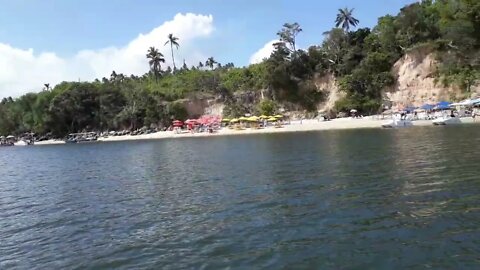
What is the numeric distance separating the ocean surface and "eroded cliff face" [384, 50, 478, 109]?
174 ft

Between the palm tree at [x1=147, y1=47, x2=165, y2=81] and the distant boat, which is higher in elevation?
the palm tree at [x1=147, y1=47, x2=165, y2=81]

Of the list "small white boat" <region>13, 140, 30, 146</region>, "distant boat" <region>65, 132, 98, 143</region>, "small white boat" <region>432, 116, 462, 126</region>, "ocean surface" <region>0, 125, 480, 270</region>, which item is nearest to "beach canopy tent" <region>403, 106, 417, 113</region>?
"small white boat" <region>432, 116, 462, 126</region>

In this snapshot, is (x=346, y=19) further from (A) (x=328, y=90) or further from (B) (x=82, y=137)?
(B) (x=82, y=137)

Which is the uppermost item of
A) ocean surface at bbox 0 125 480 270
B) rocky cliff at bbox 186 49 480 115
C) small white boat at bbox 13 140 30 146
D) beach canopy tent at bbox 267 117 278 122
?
rocky cliff at bbox 186 49 480 115

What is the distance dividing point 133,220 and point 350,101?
73241mm

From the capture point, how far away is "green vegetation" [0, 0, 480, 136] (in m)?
78.4

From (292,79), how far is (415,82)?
26278 millimetres

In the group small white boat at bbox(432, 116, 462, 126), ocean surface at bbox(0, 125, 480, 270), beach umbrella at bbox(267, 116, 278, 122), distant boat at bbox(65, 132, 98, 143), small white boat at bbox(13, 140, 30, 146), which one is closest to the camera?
ocean surface at bbox(0, 125, 480, 270)

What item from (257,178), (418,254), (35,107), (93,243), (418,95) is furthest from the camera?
(35,107)

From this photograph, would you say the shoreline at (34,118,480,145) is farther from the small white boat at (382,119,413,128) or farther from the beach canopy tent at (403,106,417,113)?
the beach canopy tent at (403,106,417,113)

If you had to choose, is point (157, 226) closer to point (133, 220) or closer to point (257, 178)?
point (133, 220)

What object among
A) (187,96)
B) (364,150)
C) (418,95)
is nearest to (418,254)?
(364,150)

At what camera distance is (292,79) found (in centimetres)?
9869

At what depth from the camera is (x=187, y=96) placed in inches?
4594
